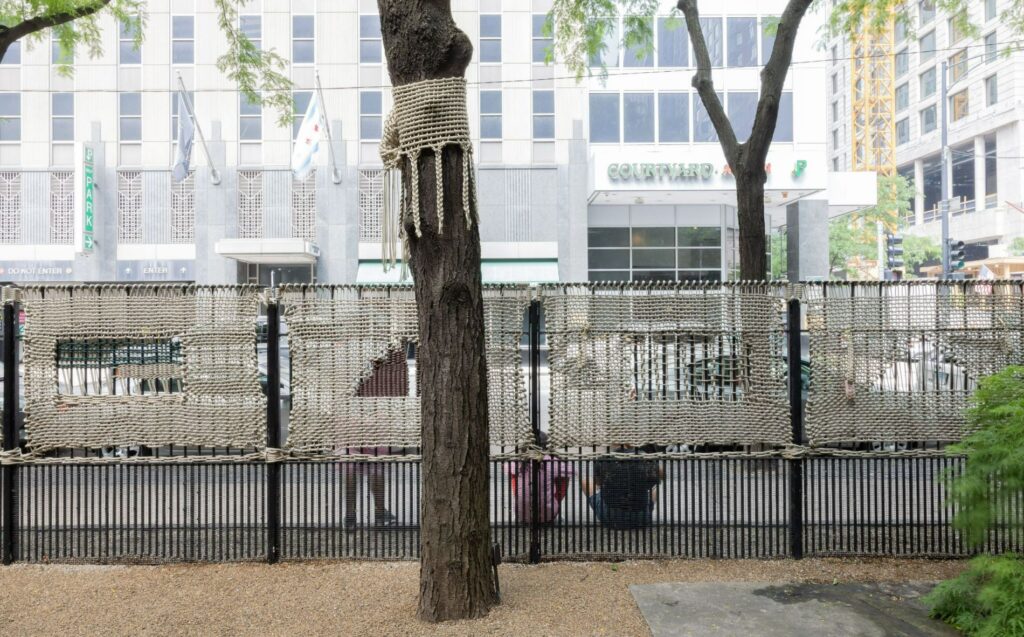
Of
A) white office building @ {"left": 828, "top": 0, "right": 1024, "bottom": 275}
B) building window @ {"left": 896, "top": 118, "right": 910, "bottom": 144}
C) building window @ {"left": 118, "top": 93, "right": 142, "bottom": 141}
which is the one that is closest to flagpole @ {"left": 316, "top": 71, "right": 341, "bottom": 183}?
building window @ {"left": 118, "top": 93, "right": 142, "bottom": 141}

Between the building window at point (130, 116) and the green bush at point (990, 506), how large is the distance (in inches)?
1274

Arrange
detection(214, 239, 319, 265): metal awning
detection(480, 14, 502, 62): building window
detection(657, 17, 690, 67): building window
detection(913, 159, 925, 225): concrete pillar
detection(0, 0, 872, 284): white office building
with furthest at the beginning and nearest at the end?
detection(913, 159, 925, 225): concrete pillar < detection(480, 14, 502, 62): building window < detection(0, 0, 872, 284): white office building < detection(657, 17, 690, 67): building window < detection(214, 239, 319, 265): metal awning

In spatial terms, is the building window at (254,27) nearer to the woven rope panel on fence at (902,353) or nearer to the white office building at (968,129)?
the woven rope panel on fence at (902,353)

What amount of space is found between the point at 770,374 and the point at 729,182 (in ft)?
70.8

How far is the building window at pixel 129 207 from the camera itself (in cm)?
3014

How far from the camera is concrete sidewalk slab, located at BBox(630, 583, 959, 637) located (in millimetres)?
4500

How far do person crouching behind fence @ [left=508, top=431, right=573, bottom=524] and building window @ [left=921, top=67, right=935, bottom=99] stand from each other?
72.9 metres

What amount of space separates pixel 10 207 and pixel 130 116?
6.37 meters

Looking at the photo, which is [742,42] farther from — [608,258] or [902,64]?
[902,64]

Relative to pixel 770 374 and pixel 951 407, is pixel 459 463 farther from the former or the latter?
pixel 951 407

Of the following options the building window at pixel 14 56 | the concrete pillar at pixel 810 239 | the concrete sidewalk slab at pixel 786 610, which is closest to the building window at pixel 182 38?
the building window at pixel 14 56

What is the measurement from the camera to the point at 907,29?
12.5m

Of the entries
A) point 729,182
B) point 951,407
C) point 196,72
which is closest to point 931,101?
point 729,182

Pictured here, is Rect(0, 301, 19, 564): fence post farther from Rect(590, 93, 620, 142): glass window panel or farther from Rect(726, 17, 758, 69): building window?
Rect(726, 17, 758, 69): building window
